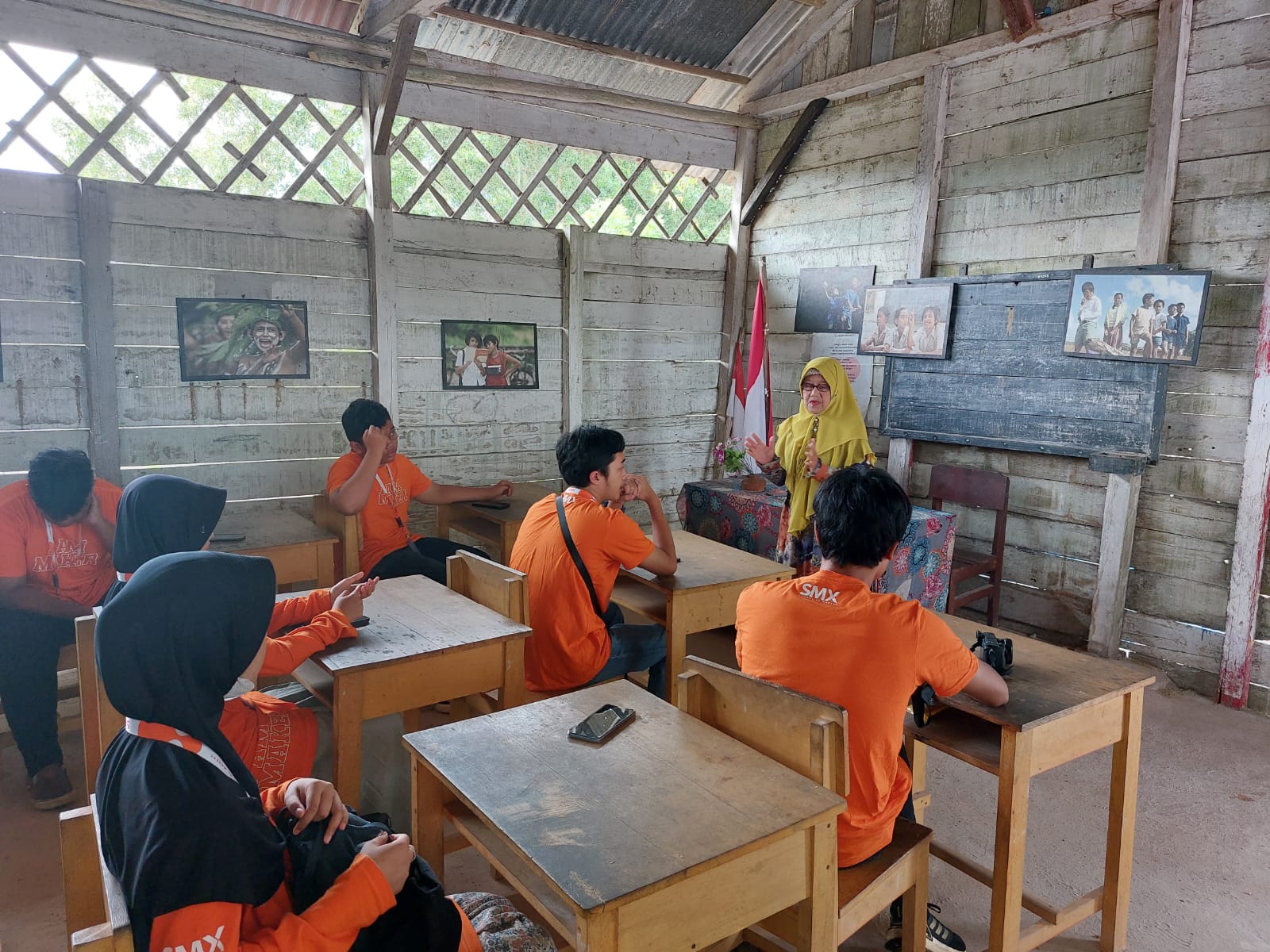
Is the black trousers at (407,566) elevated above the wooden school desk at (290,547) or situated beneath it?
situated beneath

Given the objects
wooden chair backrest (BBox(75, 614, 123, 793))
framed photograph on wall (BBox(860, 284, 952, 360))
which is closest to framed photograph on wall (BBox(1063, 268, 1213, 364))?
framed photograph on wall (BBox(860, 284, 952, 360))

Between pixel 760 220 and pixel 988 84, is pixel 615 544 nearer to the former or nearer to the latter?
pixel 988 84

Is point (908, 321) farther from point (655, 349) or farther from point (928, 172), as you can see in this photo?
point (655, 349)

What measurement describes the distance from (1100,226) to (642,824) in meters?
3.73

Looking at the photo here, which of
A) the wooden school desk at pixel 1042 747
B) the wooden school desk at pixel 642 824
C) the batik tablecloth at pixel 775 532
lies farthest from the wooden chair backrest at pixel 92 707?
the batik tablecloth at pixel 775 532

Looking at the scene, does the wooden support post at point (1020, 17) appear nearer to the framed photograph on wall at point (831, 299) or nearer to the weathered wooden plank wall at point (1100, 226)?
the weathered wooden plank wall at point (1100, 226)

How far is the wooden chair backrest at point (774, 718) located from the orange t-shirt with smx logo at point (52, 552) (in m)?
2.22

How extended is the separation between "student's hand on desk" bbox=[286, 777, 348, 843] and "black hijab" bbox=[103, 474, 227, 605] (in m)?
0.67

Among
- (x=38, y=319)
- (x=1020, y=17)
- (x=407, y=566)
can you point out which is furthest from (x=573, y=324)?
(x=1020, y=17)

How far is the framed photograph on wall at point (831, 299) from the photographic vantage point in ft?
16.0

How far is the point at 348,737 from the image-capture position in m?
1.95

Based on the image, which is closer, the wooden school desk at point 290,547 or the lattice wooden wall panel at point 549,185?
the wooden school desk at point 290,547

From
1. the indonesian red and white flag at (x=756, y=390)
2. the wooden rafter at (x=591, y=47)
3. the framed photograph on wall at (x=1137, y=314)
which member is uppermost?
the wooden rafter at (x=591, y=47)

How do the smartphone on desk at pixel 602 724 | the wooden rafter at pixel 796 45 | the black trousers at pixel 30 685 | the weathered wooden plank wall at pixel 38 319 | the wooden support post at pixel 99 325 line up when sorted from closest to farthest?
the smartphone on desk at pixel 602 724 < the black trousers at pixel 30 685 < the weathered wooden plank wall at pixel 38 319 < the wooden support post at pixel 99 325 < the wooden rafter at pixel 796 45
